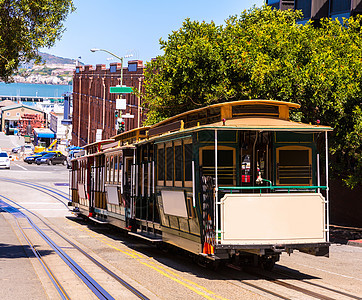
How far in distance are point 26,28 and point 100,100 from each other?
2674 inches

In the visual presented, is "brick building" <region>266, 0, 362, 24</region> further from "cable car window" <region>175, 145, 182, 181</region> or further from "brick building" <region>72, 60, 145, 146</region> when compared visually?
"brick building" <region>72, 60, 145, 146</region>

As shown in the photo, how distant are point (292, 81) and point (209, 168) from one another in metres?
10.3

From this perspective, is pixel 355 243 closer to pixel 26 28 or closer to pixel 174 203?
pixel 174 203

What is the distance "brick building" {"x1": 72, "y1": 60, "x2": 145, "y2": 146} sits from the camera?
221ft

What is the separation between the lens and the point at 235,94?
79.6 ft

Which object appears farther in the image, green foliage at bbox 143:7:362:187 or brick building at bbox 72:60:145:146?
brick building at bbox 72:60:145:146

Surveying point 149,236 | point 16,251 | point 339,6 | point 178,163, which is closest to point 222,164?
point 178,163

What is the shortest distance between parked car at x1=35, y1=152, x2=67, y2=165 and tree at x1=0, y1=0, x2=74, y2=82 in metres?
61.3

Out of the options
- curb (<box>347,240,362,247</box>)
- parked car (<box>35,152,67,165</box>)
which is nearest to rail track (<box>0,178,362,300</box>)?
curb (<box>347,240,362,247</box>)

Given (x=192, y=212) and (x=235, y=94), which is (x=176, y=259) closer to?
(x=192, y=212)

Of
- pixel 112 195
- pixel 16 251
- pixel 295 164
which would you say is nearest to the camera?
pixel 295 164

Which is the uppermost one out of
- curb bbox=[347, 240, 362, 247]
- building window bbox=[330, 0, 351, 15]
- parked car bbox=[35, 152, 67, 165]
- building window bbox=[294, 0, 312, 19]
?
building window bbox=[294, 0, 312, 19]

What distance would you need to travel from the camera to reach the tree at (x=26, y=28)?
15.1 meters

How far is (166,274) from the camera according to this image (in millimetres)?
13203
